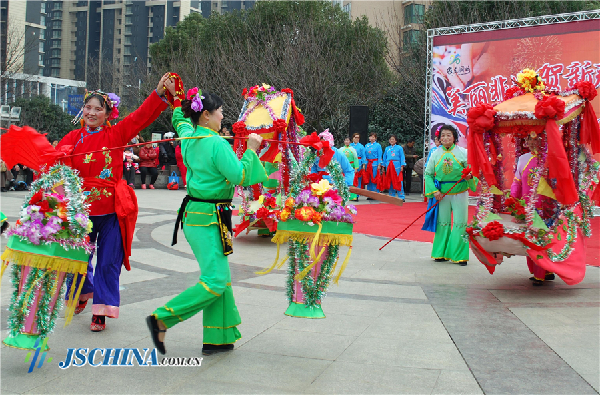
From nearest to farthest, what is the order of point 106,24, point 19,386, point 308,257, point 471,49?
point 19,386
point 308,257
point 471,49
point 106,24

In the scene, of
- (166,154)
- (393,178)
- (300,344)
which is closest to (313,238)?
(300,344)

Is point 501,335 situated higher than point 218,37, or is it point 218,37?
point 218,37

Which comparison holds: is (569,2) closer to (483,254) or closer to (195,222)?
(483,254)

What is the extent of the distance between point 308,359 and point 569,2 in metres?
20.6

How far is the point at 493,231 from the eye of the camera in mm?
5590

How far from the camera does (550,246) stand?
557 cm

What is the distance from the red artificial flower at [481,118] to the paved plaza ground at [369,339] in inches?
64.8

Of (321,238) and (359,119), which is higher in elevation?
(359,119)

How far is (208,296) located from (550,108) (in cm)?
360

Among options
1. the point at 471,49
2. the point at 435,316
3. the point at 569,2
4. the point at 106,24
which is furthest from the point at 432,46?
the point at 106,24

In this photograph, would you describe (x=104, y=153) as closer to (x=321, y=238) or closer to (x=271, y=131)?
(x=321, y=238)

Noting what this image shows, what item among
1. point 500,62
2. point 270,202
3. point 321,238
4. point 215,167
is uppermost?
point 500,62

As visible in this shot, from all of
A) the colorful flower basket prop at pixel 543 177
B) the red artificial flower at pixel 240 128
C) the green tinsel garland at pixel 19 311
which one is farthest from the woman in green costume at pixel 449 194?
the green tinsel garland at pixel 19 311

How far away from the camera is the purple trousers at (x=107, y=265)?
424 cm
